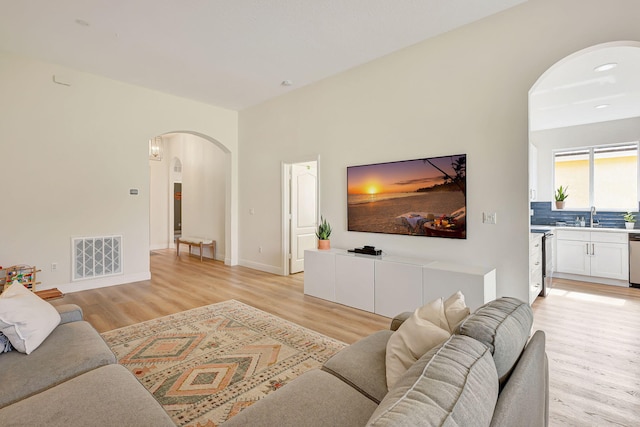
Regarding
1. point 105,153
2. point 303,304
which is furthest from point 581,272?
point 105,153

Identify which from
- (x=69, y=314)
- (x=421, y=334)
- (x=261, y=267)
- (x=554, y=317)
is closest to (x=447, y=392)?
(x=421, y=334)

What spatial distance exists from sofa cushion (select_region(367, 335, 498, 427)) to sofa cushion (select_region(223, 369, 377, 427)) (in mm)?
445

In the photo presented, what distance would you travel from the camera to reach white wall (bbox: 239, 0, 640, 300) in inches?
114

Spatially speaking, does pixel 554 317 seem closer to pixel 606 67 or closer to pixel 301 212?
pixel 606 67

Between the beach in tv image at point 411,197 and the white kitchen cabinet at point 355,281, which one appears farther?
the white kitchen cabinet at point 355,281

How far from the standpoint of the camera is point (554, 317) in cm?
357

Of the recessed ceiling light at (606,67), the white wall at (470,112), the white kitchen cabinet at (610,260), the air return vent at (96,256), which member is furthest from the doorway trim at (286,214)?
the white kitchen cabinet at (610,260)

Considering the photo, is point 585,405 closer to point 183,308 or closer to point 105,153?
point 183,308

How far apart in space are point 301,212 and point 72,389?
460 cm

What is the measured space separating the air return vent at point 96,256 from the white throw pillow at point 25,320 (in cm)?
303

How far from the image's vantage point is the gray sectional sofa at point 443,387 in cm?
78

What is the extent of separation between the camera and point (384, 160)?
413 centimetres

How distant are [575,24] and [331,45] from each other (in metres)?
2.41

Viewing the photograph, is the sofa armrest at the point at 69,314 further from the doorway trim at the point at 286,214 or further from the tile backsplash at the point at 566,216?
the tile backsplash at the point at 566,216
